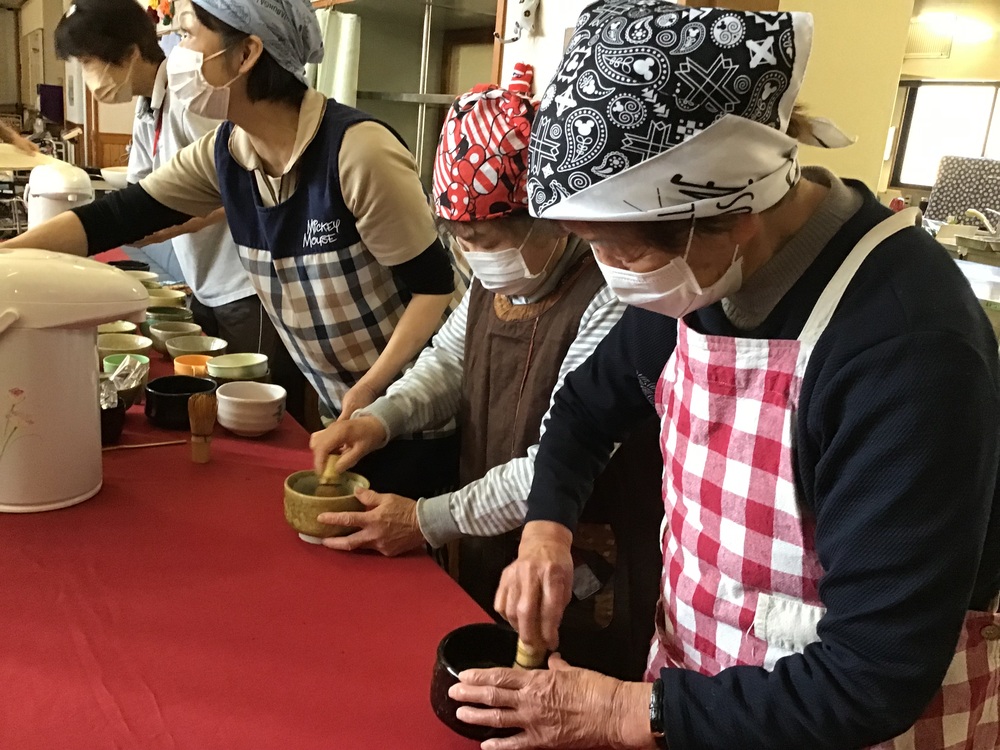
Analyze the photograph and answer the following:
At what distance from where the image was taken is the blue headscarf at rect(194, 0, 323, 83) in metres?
1.48

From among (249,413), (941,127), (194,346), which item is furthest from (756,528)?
(941,127)

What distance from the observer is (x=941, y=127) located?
8.49m

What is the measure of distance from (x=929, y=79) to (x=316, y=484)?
29.6ft

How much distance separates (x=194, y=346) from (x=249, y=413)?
1.65ft

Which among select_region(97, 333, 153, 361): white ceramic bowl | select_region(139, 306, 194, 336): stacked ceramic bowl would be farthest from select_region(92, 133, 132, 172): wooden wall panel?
select_region(97, 333, 153, 361): white ceramic bowl

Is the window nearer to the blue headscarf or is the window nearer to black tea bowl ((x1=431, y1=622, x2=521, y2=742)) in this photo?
the blue headscarf

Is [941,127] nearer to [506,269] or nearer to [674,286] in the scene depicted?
[506,269]

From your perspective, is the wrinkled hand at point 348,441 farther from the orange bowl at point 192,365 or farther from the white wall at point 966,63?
the white wall at point 966,63

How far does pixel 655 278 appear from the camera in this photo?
2.61ft

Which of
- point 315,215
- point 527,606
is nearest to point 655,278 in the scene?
point 527,606

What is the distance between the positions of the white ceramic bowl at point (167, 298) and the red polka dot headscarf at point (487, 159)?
1.34 meters

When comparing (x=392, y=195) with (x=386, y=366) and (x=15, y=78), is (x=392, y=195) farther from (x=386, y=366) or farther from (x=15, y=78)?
(x=15, y=78)

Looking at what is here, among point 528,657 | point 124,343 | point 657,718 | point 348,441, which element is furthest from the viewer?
point 124,343

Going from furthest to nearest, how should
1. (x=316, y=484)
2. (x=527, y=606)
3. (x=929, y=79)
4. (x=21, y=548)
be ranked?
1. (x=929, y=79)
2. (x=316, y=484)
3. (x=21, y=548)
4. (x=527, y=606)
